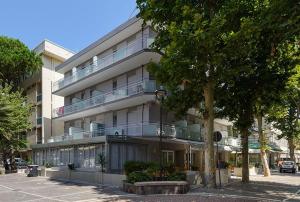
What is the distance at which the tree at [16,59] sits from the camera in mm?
48812

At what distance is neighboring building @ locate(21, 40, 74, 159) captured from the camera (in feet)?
165

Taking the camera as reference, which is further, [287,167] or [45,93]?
[45,93]

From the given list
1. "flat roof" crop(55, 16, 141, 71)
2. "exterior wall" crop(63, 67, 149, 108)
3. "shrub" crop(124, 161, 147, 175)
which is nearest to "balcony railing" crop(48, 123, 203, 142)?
"exterior wall" crop(63, 67, 149, 108)

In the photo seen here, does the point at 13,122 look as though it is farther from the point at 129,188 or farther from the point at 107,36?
the point at 129,188

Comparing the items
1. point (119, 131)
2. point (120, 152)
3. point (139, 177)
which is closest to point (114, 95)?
point (119, 131)

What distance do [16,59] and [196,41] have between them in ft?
119

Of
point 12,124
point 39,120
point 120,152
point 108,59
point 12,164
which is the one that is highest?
point 108,59

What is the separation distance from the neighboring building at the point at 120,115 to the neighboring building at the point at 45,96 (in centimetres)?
731

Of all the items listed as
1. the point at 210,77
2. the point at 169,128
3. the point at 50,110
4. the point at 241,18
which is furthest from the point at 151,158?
the point at 50,110

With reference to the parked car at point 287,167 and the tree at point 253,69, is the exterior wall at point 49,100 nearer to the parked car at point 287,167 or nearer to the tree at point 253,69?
the parked car at point 287,167

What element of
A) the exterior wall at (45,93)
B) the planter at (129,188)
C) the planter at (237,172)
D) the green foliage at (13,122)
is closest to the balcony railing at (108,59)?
the exterior wall at (45,93)

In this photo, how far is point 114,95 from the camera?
3441cm

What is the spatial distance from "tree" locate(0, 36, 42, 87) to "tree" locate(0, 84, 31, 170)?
5379mm

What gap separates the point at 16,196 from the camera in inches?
784
